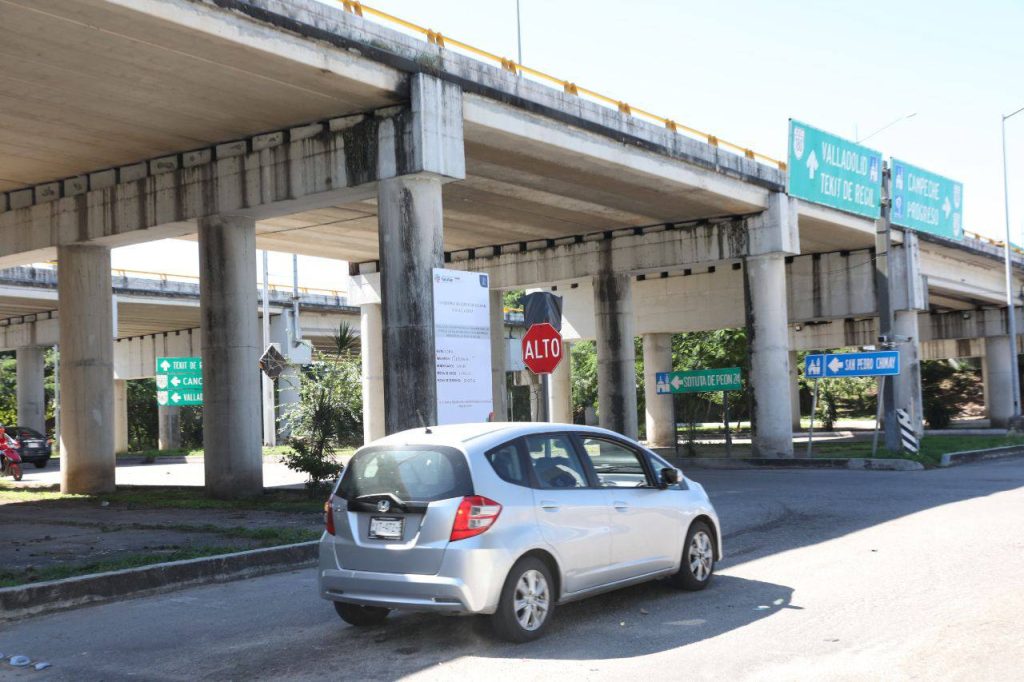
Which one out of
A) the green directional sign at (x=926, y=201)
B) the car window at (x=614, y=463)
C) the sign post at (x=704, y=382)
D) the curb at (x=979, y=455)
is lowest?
the curb at (x=979, y=455)

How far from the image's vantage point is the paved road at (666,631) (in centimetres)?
695

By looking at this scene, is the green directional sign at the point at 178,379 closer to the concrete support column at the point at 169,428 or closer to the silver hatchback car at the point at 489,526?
the concrete support column at the point at 169,428

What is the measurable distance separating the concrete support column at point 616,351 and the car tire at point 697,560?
78.3 ft

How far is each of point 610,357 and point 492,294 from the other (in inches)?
252

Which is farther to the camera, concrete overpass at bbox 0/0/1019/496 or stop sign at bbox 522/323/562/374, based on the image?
concrete overpass at bbox 0/0/1019/496

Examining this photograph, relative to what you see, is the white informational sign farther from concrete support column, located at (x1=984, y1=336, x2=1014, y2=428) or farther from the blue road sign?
concrete support column, located at (x1=984, y1=336, x2=1014, y2=428)

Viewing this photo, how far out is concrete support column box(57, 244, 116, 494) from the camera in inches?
936

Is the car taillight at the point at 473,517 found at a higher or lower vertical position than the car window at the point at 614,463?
lower

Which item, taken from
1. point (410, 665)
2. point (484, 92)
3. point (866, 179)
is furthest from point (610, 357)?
point (410, 665)

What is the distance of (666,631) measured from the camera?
796cm

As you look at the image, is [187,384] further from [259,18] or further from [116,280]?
[259,18]

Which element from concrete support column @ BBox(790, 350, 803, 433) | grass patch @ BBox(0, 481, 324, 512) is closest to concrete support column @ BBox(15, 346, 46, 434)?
grass patch @ BBox(0, 481, 324, 512)

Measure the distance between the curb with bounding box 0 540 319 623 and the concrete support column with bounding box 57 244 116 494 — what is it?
514 inches

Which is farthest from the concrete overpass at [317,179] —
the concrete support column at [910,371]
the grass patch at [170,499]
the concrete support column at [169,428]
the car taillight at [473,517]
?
the concrete support column at [169,428]
